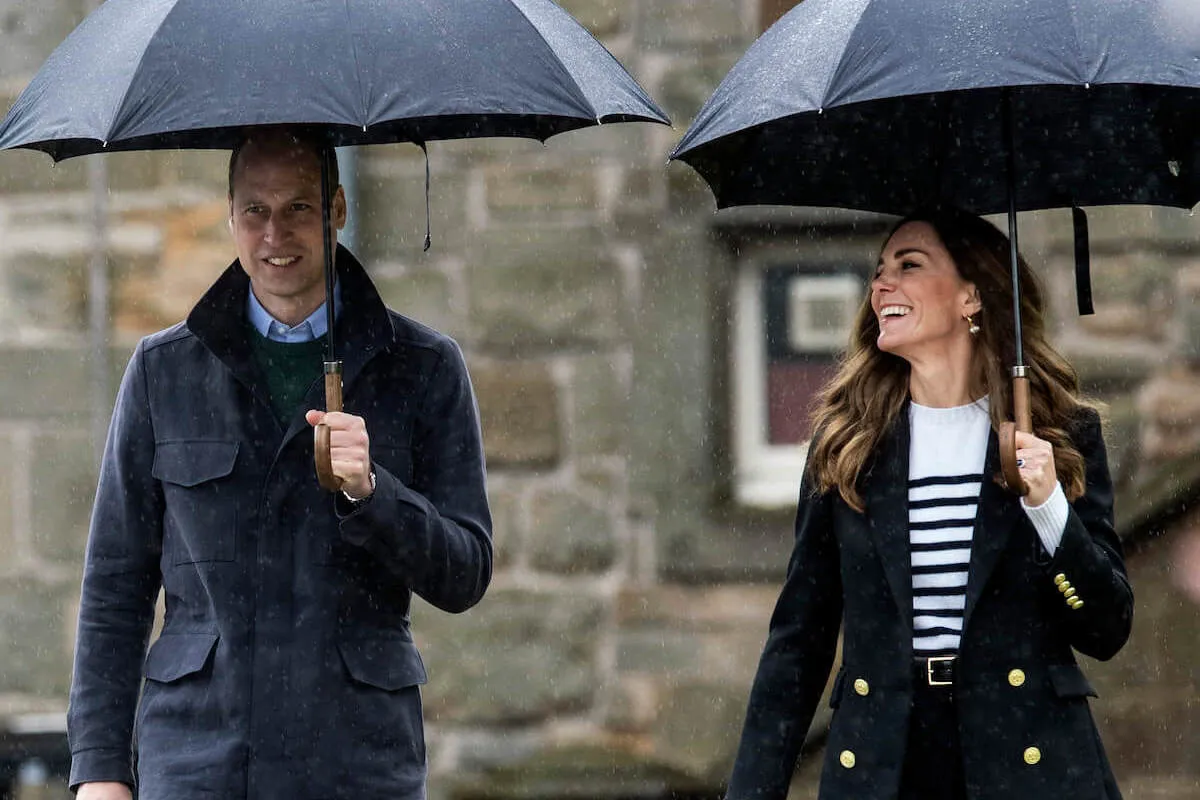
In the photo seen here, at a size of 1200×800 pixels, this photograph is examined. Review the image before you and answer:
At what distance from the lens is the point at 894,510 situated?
4.64m

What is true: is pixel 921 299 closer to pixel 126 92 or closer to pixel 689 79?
pixel 126 92

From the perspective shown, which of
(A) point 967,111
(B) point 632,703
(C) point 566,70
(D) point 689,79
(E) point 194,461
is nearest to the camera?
(C) point 566,70

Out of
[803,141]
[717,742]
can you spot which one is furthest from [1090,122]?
[717,742]

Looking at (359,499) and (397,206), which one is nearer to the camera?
(359,499)

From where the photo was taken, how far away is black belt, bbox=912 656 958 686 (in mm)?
4551

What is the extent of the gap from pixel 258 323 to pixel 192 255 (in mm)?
3085

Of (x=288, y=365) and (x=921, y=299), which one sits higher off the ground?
(x=921, y=299)

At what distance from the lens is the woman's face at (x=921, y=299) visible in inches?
186

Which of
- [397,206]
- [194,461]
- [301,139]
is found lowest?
[194,461]

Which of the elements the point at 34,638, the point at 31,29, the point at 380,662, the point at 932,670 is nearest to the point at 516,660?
the point at 34,638

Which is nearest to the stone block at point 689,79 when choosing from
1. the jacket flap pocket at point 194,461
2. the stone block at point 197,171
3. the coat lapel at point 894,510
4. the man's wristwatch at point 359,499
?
the stone block at point 197,171

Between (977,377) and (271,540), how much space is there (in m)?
1.47

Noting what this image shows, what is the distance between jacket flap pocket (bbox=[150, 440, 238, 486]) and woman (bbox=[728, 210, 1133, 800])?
1184 mm

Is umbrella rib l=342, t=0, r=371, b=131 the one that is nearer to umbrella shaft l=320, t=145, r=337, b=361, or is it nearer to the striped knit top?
umbrella shaft l=320, t=145, r=337, b=361
